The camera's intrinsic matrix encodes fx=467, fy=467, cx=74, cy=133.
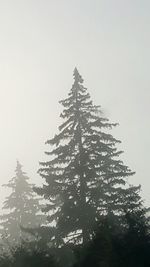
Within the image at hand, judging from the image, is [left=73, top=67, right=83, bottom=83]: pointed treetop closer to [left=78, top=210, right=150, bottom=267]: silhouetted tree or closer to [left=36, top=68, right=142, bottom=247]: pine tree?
[left=36, top=68, right=142, bottom=247]: pine tree

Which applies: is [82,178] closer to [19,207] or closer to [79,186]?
[79,186]

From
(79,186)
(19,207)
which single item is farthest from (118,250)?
(19,207)

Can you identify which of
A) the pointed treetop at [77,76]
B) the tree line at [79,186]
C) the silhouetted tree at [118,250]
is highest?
the pointed treetop at [77,76]

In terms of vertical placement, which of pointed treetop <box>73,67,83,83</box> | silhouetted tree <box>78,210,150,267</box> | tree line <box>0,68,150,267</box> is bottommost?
silhouetted tree <box>78,210,150,267</box>

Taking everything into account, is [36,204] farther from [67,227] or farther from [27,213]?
[67,227]

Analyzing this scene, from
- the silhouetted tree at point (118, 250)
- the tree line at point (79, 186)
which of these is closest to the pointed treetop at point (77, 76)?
the tree line at point (79, 186)

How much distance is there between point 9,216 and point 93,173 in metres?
20.3

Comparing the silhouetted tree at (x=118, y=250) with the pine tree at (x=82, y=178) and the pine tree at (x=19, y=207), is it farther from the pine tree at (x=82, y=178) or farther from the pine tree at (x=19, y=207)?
the pine tree at (x=19, y=207)

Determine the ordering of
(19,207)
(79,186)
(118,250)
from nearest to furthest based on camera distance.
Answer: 1. (118,250)
2. (79,186)
3. (19,207)

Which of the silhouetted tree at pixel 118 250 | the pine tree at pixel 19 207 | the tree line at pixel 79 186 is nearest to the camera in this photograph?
the silhouetted tree at pixel 118 250

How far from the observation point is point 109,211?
27.9 metres

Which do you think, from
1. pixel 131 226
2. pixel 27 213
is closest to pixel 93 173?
pixel 131 226

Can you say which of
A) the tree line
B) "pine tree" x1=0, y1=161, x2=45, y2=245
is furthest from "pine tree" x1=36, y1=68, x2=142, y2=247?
"pine tree" x1=0, y1=161, x2=45, y2=245

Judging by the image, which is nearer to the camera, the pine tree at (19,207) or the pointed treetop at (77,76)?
the pointed treetop at (77,76)
